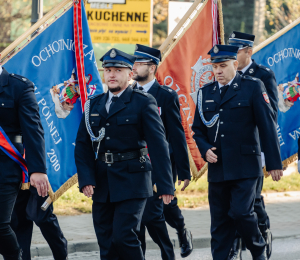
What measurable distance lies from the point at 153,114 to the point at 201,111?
44.3 inches

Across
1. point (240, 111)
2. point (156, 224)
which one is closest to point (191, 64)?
point (240, 111)

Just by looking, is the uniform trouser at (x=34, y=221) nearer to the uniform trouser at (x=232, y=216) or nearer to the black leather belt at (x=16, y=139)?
the black leather belt at (x=16, y=139)

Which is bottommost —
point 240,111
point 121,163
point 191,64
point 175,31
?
point 121,163

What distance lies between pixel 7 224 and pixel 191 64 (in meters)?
3.07

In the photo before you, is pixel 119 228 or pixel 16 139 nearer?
pixel 119 228

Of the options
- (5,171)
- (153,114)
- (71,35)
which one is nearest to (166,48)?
(71,35)

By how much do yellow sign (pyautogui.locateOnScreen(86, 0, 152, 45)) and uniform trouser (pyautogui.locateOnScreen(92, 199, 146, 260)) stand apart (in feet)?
24.3

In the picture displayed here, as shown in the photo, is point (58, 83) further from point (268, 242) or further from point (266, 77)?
point (268, 242)

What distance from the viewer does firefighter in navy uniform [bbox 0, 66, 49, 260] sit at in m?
4.50

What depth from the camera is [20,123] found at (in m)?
4.59

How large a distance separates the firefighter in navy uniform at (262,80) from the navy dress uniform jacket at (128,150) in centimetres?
172

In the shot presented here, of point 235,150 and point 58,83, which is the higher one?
point 58,83

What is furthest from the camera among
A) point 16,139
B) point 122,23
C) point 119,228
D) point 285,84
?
point 122,23

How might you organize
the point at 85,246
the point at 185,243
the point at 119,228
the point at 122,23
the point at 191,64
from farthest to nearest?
the point at 122,23 < the point at 191,64 < the point at 85,246 < the point at 185,243 < the point at 119,228
